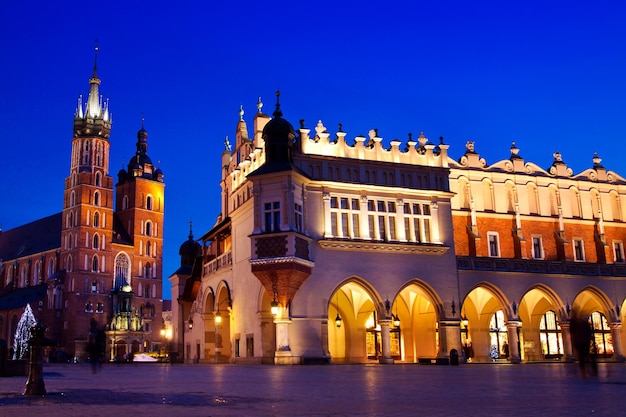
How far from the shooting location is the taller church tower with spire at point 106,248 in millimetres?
101312

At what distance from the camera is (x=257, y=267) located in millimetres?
35125

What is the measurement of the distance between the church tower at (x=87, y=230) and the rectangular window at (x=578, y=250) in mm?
71790

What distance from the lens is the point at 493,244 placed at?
45.2 meters

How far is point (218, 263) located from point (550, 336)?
23257mm

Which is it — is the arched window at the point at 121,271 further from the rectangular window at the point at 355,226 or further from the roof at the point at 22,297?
the rectangular window at the point at 355,226

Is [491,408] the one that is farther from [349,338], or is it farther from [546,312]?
[546,312]

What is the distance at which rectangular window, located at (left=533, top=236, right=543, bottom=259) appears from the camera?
45.8m

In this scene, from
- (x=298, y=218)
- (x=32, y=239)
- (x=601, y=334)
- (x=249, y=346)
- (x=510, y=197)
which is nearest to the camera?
(x=298, y=218)

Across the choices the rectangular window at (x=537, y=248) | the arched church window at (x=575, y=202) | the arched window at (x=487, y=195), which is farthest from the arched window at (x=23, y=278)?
the arched church window at (x=575, y=202)

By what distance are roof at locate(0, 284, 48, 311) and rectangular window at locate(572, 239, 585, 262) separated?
82.0 meters

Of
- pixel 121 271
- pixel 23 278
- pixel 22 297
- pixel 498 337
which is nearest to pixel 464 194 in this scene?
pixel 498 337

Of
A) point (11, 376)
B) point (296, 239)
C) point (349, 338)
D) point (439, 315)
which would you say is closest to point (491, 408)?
point (11, 376)

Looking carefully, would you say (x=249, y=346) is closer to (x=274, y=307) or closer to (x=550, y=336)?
(x=274, y=307)

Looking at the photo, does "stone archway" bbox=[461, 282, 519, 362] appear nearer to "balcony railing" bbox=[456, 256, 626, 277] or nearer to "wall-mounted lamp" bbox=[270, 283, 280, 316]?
"balcony railing" bbox=[456, 256, 626, 277]
